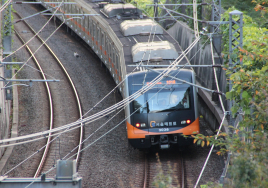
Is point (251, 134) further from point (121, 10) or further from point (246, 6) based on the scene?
point (246, 6)

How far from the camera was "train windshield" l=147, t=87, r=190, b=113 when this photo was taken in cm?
1239

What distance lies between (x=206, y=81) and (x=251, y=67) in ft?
32.8

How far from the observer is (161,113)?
40.6ft

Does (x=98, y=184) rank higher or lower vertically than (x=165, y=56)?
lower

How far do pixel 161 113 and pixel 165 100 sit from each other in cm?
41

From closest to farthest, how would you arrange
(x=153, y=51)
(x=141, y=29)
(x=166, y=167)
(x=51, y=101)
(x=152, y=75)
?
(x=152, y=75)
(x=166, y=167)
(x=153, y=51)
(x=141, y=29)
(x=51, y=101)

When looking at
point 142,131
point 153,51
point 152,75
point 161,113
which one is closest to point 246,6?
point 153,51

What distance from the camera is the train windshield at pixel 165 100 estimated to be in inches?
488

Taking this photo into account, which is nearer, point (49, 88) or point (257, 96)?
point (257, 96)

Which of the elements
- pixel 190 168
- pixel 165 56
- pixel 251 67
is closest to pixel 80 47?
pixel 165 56

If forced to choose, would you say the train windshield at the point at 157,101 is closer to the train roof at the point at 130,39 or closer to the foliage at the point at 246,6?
the train roof at the point at 130,39

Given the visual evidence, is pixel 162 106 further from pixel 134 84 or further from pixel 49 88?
pixel 49 88

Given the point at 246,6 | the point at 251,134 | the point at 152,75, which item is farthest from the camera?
the point at 246,6

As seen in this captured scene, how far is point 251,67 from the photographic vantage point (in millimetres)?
8531
